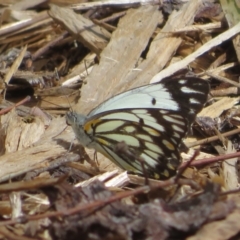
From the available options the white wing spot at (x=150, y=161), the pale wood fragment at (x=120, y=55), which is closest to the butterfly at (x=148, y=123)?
the white wing spot at (x=150, y=161)

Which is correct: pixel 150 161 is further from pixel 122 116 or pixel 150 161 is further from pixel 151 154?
pixel 122 116

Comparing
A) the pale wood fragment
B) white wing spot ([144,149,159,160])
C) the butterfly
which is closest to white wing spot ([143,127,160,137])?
the butterfly

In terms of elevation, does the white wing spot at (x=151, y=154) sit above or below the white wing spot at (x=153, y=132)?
below

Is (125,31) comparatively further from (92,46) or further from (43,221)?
(43,221)

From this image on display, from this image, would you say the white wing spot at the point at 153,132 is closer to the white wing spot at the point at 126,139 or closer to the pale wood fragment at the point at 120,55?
the white wing spot at the point at 126,139

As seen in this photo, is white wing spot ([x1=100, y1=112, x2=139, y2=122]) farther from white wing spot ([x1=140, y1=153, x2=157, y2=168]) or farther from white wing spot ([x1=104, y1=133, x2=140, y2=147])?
white wing spot ([x1=140, y1=153, x2=157, y2=168])

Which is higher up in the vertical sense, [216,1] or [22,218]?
[216,1]

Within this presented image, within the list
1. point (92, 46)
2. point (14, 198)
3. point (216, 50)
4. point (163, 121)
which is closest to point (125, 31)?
point (92, 46)

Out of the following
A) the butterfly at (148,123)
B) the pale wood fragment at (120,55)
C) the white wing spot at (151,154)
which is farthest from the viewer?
the pale wood fragment at (120,55)
